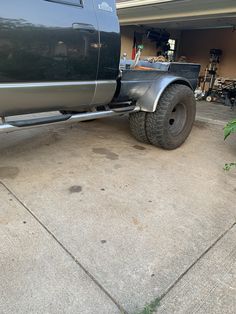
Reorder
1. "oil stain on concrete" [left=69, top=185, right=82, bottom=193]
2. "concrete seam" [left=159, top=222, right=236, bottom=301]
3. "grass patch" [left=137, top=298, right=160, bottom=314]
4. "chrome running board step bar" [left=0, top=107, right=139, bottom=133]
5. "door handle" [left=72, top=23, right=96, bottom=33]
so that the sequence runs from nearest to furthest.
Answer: "grass patch" [left=137, top=298, right=160, bottom=314], "concrete seam" [left=159, top=222, right=236, bottom=301], "chrome running board step bar" [left=0, top=107, right=139, bottom=133], "door handle" [left=72, top=23, right=96, bottom=33], "oil stain on concrete" [left=69, top=185, right=82, bottom=193]

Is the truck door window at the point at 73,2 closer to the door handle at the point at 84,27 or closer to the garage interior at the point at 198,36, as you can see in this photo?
the door handle at the point at 84,27

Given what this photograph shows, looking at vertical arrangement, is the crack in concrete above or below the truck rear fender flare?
below

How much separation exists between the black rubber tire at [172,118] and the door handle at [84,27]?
1.36 meters

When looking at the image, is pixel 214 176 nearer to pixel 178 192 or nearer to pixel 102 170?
pixel 178 192

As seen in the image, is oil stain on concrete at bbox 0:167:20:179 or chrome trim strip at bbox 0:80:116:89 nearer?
chrome trim strip at bbox 0:80:116:89

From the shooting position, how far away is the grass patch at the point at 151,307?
153cm

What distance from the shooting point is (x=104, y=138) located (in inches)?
170

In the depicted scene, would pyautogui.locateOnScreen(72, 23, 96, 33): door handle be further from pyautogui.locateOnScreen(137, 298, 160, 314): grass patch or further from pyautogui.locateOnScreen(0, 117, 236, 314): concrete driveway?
pyautogui.locateOnScreen(137, 298, 160, 314): grass patch

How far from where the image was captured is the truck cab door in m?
2.18

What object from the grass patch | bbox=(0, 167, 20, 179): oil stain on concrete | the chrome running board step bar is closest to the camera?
the grass patch

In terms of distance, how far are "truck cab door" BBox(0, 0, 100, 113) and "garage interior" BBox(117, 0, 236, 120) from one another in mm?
4173

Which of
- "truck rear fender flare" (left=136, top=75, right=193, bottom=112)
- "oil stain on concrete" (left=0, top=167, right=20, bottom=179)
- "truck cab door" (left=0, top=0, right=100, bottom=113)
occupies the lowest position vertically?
"oil stain on concrete" (left=0, top=167, right=20, bottom=179)

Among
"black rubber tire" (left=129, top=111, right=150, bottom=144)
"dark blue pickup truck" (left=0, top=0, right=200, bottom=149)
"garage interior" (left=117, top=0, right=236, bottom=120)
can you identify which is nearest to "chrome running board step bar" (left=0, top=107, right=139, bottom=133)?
"dark blue pickup truck" (left=0, top=0, right=200, bottom=149)

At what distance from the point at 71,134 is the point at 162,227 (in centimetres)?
253
